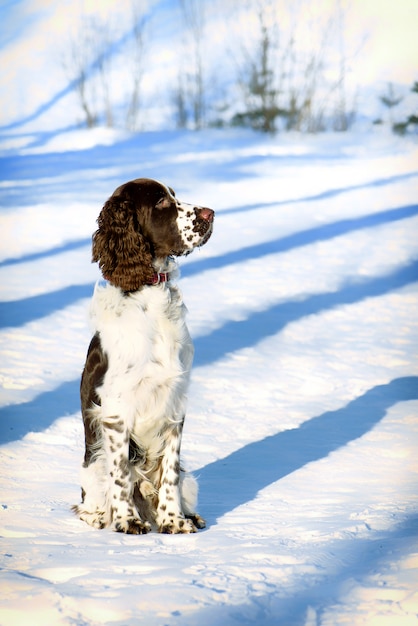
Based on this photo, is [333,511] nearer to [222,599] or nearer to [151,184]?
[222,599]

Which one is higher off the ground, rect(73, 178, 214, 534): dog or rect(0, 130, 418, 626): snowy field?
rect(73, 178, 214, 534): dog

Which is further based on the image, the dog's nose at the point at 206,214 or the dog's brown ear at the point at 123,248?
the dog's nose at the point at 206,214

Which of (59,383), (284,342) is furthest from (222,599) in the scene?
(284,342)

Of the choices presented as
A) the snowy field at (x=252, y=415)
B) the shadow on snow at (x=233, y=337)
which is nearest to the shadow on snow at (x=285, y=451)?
the snowy field at (x=252, y=415)

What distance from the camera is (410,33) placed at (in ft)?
76.4

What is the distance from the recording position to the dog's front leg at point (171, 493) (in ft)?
12.6

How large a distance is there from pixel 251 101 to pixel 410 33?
16.9ft

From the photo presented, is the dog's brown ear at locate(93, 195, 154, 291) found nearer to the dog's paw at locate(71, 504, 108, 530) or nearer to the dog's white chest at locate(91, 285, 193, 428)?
the dog's white chest at locate(91, 285, 193, 428)

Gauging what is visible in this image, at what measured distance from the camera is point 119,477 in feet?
12.5

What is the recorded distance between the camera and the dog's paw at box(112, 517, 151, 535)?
3771mm

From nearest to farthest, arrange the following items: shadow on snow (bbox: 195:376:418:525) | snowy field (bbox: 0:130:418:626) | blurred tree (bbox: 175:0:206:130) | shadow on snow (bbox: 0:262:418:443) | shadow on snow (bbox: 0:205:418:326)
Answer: snowy field (bbox: 0:130:418:626)
shadow on snow (bbox: 195:376:418:525)
shadow on snow (bbox: 0:262:418:443)
shadow on snow (bbox: 0:205:418:326)
blurred tree (bbox: 175:0:206:130)

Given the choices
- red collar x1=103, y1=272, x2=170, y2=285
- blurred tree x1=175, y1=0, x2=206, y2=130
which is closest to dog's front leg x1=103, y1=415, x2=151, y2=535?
red collar x1=103, y1=272, x2=170, y2=285

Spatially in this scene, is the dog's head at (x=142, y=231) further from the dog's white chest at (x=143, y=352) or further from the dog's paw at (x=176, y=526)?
the dog's paw at (x=176, y=526)

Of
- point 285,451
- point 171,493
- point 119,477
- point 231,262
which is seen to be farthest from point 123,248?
point 231,262
